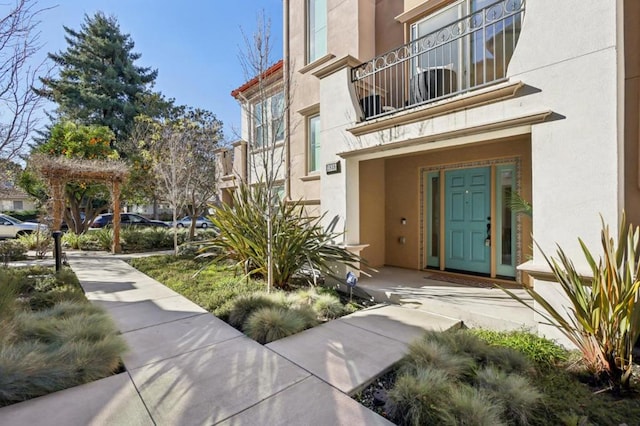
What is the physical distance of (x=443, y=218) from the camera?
7348 millimetres

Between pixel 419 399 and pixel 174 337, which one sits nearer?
pixel 419 399

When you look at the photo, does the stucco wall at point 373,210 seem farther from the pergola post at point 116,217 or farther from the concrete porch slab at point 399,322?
the pergola post at point 116,217

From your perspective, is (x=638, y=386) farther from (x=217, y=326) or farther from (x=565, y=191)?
(x=217, y=326)

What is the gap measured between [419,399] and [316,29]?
9.64m

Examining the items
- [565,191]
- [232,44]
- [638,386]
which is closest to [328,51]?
[232,44]

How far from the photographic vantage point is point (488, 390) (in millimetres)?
2705

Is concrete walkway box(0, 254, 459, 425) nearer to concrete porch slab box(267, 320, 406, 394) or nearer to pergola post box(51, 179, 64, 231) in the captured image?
concrete porch slab box(267, 320, 406, 394)

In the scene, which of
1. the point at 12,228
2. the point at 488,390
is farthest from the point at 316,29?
the point at 12,228

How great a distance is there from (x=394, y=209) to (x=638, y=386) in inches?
218

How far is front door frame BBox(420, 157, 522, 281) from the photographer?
20.4 feet

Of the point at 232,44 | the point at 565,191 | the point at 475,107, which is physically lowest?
the point at 565,191

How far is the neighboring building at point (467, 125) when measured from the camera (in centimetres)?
360

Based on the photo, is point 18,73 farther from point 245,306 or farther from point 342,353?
point 342,353

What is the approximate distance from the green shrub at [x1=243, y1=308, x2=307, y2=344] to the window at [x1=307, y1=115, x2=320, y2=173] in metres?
5.54
